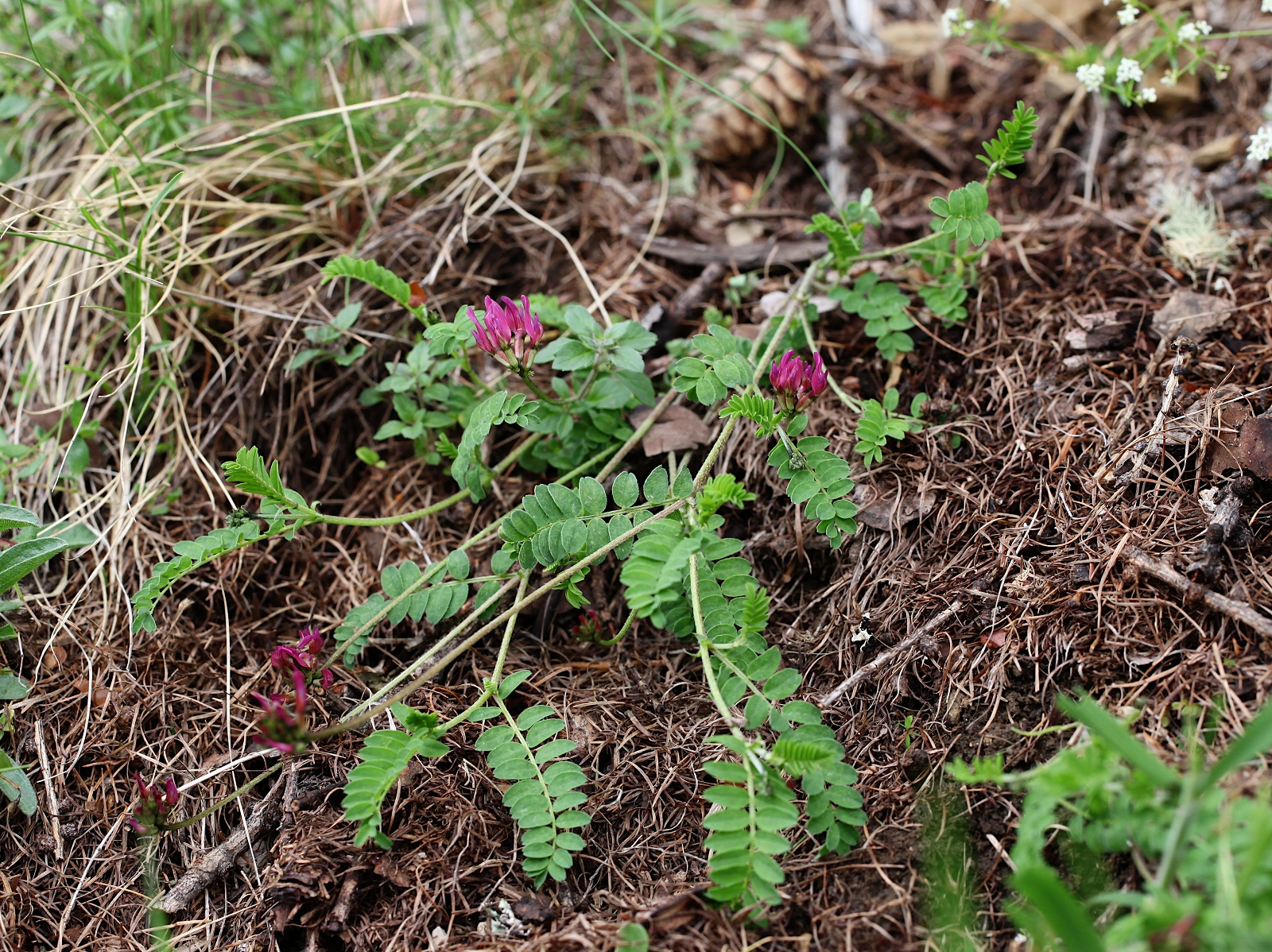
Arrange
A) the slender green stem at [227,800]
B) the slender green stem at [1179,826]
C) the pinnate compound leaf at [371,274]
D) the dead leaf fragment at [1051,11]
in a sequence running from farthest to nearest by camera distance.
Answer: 1. the dead leaf fragment at [1051,11]
2. the pinnate compound leaf at [371,274]
3. the slender green stem at [227,800]
4. the slender green stem at [1179,826]

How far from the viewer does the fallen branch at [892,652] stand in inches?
79.0

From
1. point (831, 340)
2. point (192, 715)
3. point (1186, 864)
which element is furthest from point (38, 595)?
point (1186, 864)

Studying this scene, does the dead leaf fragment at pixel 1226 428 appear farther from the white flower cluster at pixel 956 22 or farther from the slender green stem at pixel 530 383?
the slender green stem at pixel 530 383

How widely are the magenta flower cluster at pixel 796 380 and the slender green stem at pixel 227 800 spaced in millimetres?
1379

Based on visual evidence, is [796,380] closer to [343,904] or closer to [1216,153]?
[343,904]

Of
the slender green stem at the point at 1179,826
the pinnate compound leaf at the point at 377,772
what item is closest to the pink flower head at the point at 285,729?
the pinnate compound leaf at the point at 377,772

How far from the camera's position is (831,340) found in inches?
101

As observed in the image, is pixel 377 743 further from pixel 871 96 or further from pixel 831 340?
pixel 871 96

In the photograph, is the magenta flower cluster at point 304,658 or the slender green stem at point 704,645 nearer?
the slender green stem at point 704,645

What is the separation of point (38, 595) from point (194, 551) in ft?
2.05

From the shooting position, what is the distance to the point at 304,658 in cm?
207

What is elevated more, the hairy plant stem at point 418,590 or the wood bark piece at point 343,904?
the hairy plant stem at point 418,590

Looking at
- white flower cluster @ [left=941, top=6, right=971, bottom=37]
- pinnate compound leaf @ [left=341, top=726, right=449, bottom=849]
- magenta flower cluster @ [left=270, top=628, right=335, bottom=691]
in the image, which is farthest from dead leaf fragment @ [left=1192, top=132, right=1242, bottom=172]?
magenta flower cluster @ [left=270, top=628, right=335, bottom=691]

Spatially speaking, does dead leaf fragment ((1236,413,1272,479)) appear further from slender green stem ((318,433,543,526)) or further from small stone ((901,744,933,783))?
slender green stem ((318,433,543,526))
